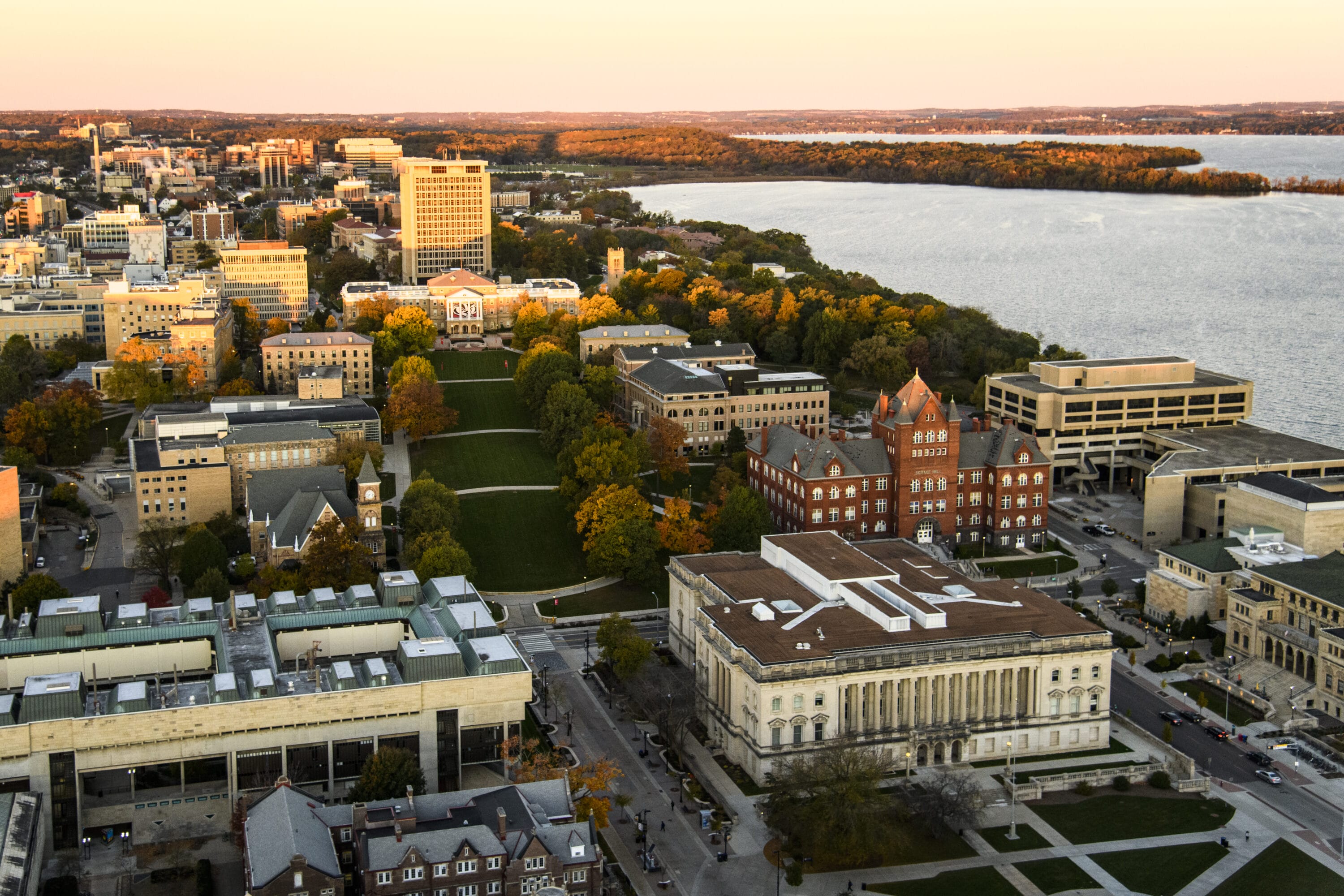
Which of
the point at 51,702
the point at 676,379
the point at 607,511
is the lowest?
the point at 51,702

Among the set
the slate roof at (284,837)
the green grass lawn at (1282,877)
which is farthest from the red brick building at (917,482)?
the slate roof at (284,837)

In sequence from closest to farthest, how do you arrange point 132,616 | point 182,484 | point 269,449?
point 132,616, point 182,484, point 269,449

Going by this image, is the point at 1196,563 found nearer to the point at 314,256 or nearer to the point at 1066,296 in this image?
the point at 1066,296

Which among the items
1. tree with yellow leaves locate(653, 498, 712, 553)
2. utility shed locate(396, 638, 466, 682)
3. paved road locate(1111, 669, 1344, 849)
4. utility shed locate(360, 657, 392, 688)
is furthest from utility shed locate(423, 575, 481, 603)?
paved road locate(1111, 669, 1344, 849)

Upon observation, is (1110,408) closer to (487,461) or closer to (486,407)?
(487,461)

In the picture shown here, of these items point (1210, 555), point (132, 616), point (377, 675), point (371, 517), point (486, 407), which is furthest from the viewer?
point (486, 407)

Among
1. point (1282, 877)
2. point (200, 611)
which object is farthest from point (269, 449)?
point (1282, 877)

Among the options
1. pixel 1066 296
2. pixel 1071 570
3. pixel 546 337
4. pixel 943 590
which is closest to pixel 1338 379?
pixel 1066 296
